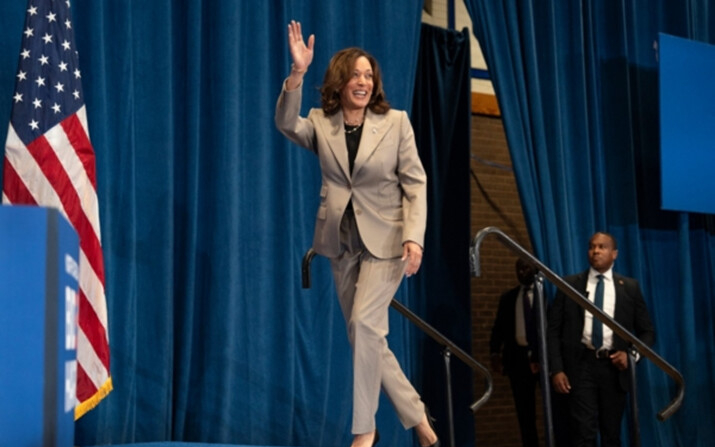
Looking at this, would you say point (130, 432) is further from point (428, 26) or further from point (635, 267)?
point (635, 267)

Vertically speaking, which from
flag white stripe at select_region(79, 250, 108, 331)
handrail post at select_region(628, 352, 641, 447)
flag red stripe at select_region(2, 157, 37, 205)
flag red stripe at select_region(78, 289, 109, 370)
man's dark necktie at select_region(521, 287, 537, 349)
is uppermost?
flag red stripe at select_region(2, 157, 37, 205)

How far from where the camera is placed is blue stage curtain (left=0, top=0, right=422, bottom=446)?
4770 millimetres

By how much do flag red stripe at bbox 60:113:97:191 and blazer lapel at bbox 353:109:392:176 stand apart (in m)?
1.29

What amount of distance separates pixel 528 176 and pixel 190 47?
8.18 ft

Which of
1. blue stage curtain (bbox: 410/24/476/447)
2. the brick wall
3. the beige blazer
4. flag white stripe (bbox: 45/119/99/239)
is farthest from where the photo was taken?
the brick wall

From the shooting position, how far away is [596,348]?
557 cm

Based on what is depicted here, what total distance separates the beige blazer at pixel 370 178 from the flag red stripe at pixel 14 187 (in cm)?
117

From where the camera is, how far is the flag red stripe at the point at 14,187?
3.99 metres

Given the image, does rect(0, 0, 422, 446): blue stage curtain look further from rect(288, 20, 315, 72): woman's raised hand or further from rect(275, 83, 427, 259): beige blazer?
rect(288, 20, 315, 72): woman's raised hand

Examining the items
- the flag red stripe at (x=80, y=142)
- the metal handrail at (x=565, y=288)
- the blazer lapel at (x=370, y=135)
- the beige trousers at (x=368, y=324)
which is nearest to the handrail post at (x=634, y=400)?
the metal handrail at (x=565, y=288)

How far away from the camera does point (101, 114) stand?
15.6ft

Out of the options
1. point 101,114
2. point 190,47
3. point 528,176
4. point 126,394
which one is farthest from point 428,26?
point 126,394

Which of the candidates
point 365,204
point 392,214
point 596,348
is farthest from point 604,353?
point 365,204

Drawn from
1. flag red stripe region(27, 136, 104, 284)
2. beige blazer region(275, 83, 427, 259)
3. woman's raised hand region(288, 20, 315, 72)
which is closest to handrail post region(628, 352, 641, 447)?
beige blazer region(275, 83, 427, 259)
